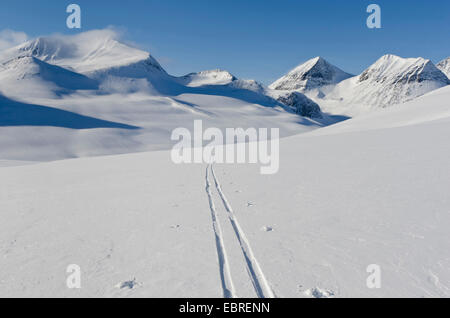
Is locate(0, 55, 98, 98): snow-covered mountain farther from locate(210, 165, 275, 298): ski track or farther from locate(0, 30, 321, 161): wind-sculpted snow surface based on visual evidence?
locate(210, 165, 275, 298): ski track

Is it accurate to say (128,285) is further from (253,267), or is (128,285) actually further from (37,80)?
(37,80)

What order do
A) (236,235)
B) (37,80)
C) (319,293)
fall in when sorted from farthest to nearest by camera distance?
(37,80)
(236,235)
(319,293)

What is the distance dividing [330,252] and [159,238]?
10.5 ft

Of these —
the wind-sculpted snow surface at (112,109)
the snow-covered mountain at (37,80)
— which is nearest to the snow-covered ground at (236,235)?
the wind-sculpted snow surface at (112,109)

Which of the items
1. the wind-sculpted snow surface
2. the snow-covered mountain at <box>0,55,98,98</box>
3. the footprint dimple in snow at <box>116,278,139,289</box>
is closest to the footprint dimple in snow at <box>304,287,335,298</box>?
the footprint dimple in snow at <box>116,278,139,289</box>

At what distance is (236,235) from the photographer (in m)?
5.95

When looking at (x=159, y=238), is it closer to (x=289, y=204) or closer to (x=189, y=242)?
(x=189, y=242)

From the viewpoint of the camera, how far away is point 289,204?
26.5 feet

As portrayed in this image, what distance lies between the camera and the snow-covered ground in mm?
4273

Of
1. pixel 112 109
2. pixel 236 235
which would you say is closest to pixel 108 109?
pixel 112 109

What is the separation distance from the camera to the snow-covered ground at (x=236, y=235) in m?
4.27

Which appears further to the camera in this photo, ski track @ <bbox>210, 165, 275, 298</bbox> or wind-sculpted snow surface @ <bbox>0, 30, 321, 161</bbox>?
wind-sculpted snow surface @ <bbox>0, 30, 321, 161</bbox>

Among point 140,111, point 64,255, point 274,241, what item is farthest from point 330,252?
point 140,111
